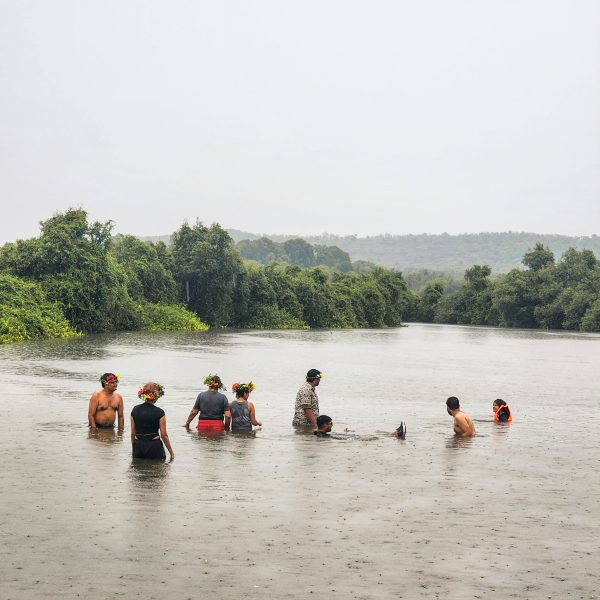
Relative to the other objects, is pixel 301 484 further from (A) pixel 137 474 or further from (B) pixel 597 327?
(B) pixel 597 327

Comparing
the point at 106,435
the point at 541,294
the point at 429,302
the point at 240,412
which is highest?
the point at 541,294

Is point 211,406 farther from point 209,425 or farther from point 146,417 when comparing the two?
point 146,417

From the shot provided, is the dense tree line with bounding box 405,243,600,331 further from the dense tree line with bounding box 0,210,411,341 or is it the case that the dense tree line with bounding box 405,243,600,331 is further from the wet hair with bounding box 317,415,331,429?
the wet hair with bounding box 317,415,331,429

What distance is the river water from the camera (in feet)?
28.2

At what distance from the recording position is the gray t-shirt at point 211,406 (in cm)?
1820

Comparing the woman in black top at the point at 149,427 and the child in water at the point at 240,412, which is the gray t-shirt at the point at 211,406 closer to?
the child in water at the point at 240,412

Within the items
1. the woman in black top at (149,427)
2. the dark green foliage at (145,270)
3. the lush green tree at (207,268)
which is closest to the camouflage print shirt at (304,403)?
the woman in black top at (149,427)

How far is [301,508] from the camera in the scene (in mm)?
11836

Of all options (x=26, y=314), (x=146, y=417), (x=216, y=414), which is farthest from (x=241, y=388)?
(x=26, y=314)

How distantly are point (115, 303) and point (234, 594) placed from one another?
65.2 meters

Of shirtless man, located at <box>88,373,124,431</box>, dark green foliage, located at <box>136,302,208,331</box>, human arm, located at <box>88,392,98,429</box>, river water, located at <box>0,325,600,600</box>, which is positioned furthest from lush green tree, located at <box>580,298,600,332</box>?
human arm, located at <box>88,392,98,429</box>

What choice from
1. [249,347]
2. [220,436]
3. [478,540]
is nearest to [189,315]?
[249,347]

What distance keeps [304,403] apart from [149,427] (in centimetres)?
587

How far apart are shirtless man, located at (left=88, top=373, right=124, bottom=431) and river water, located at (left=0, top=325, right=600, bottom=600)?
352 millimetres
